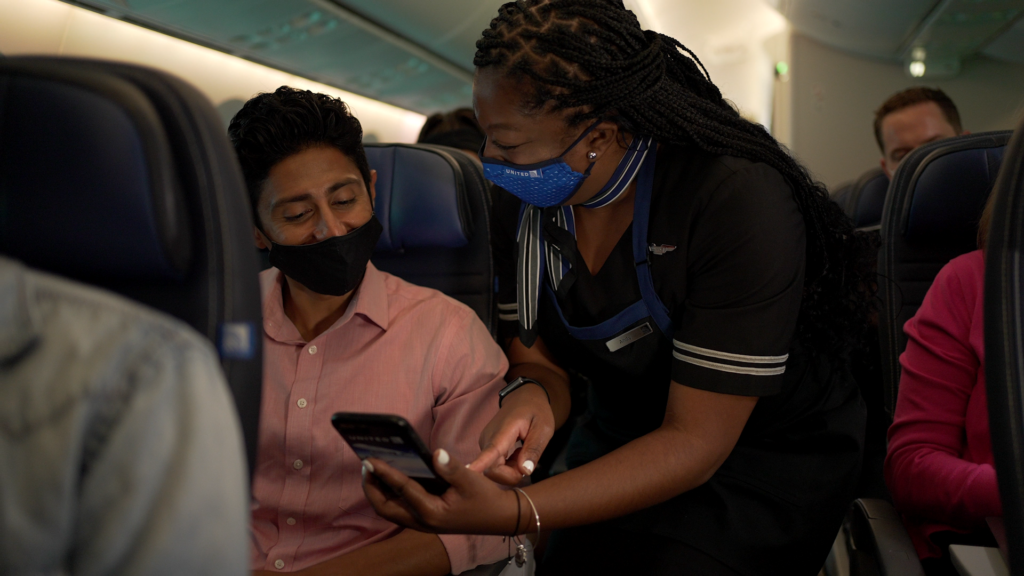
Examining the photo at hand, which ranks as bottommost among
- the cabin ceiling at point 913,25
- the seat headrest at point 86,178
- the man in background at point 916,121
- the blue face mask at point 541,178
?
the seat headrest at point 86,178

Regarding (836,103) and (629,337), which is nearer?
(629,337)

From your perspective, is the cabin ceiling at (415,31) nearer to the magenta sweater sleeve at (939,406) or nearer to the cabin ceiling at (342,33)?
the cabin ceiling at (342,33)

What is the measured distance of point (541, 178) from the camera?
1.46m

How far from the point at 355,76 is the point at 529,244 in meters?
4.27

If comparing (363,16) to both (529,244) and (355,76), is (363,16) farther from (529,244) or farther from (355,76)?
(529,244)

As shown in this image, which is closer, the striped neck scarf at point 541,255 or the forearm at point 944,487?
the forearm at point 944,487

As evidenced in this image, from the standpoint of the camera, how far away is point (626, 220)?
1.54 metres

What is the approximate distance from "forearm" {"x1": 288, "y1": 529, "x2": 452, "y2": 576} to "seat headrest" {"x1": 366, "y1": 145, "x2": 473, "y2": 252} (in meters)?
0.84

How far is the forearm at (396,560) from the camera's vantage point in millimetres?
1365

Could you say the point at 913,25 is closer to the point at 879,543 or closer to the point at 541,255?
the point at 541,255

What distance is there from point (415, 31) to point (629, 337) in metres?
3.96

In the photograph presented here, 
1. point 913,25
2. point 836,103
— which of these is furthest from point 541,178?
point 836,103

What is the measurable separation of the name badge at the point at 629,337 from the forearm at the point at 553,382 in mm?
214

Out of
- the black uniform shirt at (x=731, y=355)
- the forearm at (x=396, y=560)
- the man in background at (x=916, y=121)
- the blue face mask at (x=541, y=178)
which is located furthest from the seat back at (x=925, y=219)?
the man in background at (x=916, y=121)
